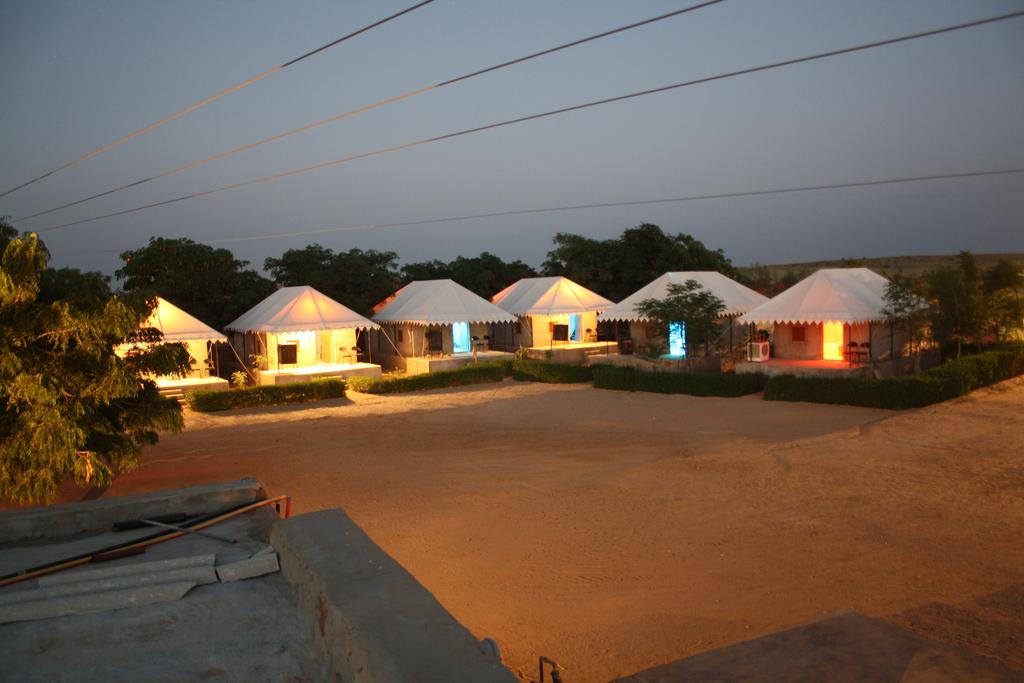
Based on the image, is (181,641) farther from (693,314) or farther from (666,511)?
(693,314)

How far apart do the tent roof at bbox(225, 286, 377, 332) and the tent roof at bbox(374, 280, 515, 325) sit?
204 cm

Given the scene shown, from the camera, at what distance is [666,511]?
915 centimetres

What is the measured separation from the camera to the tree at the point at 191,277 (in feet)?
92.6

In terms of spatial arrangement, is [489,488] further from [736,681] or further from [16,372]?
[736,681]

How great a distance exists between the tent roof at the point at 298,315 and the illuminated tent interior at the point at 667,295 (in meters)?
9.34

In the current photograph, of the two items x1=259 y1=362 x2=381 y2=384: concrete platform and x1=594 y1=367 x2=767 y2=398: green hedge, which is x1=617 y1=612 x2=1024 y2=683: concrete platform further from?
x1=259 y1=362 x2=381 y2=384: concrete platform

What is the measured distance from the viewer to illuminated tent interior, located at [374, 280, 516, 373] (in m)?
27.6

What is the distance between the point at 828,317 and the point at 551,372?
27.3 ft

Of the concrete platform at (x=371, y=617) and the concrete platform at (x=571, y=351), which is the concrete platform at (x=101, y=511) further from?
the concrete platform at (x=571, y=351)

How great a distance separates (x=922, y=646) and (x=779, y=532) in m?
4.40

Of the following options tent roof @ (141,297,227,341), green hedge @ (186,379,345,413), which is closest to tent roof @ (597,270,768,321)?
green hedge @ (186,379,345,413)

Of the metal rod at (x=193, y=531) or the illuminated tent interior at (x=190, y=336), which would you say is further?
→ the illuminated tent interior at (x=190, y=336)

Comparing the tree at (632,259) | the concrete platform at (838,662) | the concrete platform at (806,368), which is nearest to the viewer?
the concrete platform at (838,662)

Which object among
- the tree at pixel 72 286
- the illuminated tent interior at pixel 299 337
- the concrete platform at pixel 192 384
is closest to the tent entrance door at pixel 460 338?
the illuminated tent interior at pixel 299 337
